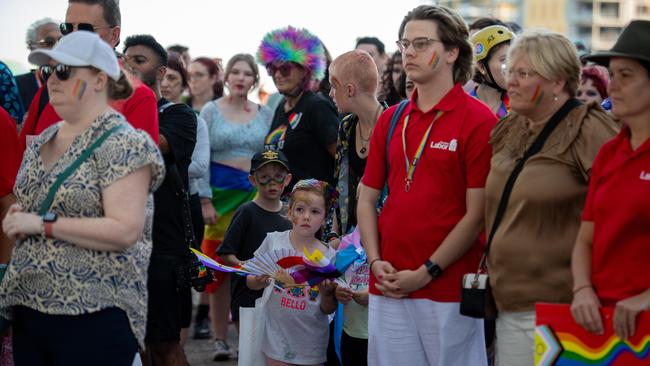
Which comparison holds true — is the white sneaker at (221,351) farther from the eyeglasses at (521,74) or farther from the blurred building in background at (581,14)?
the blurred building in background at (581,14)

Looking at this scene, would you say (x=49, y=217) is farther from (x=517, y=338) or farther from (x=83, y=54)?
(x=517, y=338)

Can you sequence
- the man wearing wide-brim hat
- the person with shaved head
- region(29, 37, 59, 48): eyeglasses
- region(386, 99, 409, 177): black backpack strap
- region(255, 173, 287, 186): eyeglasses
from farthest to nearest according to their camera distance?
region(29, 37, 59, 48): eyeglasses < region(255, 173, 287, 186): eyeglasses < the person with shaved head < region(386, 99, 409, 177): black backpack strap < the man wearing wide-brim hat

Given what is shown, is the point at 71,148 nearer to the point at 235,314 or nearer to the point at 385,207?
the point at 385,207

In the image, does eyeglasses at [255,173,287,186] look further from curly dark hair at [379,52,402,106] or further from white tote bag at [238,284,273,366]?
curly dark hair at [379,52,402,106]

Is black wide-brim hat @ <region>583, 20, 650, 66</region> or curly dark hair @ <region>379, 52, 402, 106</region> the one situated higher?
black wide-brim hat @ <region>583, 20, 650, 66</region>

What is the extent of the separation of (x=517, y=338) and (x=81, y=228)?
1859 mm

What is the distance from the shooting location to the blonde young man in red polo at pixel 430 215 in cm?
504

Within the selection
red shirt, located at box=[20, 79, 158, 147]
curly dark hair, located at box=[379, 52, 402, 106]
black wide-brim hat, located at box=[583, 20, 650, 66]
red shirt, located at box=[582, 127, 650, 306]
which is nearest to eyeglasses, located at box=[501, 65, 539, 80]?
black wide-brim hat, located at box=[583, 20, 650, 66]

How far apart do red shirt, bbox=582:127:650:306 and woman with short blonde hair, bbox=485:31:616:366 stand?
0.74 feet

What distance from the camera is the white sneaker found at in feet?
28.2

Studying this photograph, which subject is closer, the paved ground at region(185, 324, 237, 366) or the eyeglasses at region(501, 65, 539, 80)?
the eyeglasses at region(501, 65, 539, 80)

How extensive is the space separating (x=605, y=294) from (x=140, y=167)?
6.18ft

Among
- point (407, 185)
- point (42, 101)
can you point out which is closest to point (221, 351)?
point (42, 101)

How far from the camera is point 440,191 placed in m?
5.06
